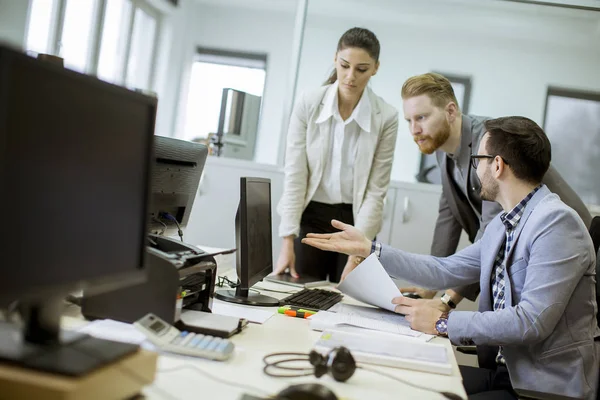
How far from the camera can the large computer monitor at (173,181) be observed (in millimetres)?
1723

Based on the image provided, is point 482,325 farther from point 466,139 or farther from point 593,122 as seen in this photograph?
point 593,122

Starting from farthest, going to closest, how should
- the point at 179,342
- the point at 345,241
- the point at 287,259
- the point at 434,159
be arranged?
the point at 434,159 < the point at 287,259 < the point at 345,241 < the point at 179,342

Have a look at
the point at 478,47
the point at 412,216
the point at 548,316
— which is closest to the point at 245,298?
the point at 548,316

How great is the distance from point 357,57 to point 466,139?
558 millimetres

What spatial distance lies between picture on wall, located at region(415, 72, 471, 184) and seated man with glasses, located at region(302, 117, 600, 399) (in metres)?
1.95

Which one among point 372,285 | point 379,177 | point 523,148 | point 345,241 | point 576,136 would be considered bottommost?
point 372,285

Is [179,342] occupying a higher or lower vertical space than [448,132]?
lower

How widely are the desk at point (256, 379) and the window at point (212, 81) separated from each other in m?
3.39

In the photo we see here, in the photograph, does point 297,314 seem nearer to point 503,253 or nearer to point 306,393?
point 503,253

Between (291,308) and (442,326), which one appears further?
(291,308)

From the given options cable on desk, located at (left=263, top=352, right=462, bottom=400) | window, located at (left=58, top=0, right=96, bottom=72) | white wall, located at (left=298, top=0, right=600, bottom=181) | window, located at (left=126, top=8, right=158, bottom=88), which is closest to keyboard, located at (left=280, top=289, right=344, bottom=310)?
cable on desk, located at (left=263, top=352, right=462, bottom=400)

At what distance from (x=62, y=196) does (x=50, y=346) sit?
0.22m

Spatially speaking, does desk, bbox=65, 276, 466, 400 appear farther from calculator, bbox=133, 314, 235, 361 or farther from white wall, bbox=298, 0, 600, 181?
white wall, bbox=298, 0, 600, 181

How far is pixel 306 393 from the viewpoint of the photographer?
96cm
